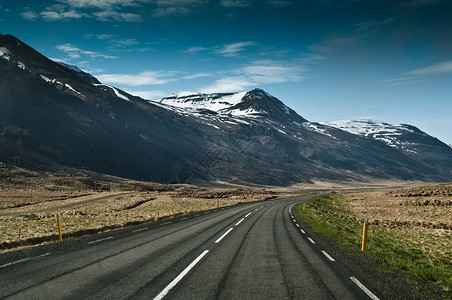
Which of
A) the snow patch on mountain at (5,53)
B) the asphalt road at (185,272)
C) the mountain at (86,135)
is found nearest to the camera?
the asphalt road at (185,272)

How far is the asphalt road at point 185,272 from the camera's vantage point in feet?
23.1

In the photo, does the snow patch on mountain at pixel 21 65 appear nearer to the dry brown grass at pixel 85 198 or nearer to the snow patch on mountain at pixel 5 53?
the snow patch on mountain at pixel 5 53

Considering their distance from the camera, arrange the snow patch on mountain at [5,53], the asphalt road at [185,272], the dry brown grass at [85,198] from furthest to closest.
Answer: the snow patch on mountain at [5,53]
the dry brown grass at [85,198]
the asphalt road at [185,272]

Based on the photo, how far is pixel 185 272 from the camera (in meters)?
8.63

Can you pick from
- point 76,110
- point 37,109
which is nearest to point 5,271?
point 37,109

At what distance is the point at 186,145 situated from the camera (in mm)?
181250

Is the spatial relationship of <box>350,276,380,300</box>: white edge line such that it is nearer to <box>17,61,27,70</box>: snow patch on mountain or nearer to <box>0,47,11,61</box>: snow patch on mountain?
<box>17,61,27,70</box>: snow patch on mountain

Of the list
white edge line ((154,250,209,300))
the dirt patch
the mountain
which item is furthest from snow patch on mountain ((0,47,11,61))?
white edge line ((154,250,209,300))

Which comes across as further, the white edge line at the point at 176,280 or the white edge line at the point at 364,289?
the white edge line at the point at 364,289

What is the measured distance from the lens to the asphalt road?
7.05 meters

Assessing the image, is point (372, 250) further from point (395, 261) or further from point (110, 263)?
point (110, 263)

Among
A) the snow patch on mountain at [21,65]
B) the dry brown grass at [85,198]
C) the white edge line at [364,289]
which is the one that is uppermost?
the snow patch on mountain at [21,65]

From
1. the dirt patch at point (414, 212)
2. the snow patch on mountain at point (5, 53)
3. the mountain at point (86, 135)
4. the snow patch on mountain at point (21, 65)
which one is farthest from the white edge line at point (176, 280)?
the snow patch on mountain at point (5, 53)

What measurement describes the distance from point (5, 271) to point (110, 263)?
2.89m
